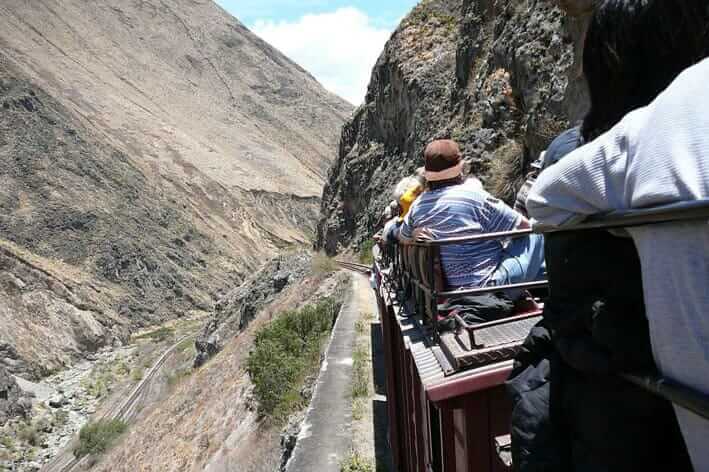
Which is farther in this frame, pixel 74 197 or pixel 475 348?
Result: pixel 74 197

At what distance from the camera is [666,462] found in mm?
1630

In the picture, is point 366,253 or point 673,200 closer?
point 673,200

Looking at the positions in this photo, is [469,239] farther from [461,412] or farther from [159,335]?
[159,335]

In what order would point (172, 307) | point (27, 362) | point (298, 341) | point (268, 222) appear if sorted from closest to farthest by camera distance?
point (298, 341) → point (27, 362) → point (172, 307) → point (268, 222)

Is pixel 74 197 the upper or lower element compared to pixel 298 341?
upper

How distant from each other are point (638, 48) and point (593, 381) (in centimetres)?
88

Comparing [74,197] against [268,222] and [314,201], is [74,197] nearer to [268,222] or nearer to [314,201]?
[268,222]

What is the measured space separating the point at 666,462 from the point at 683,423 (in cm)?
29

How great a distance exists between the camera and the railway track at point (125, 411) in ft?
97.5

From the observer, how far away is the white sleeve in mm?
1449

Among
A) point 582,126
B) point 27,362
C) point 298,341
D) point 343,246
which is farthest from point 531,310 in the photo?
point 27,362

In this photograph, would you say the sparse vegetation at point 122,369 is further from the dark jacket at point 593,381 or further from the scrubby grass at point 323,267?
the dark jacket at point 593,381

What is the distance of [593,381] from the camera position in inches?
69.6

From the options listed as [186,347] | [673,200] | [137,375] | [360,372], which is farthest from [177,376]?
[673,200]
